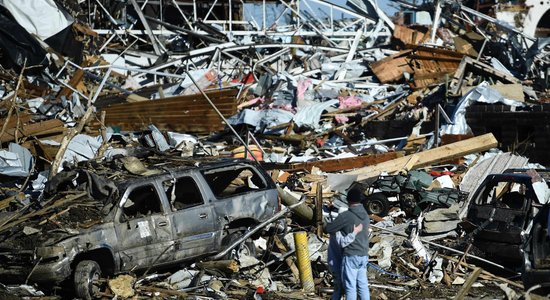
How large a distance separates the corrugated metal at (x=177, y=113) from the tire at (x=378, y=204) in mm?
6355

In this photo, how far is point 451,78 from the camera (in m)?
21.8

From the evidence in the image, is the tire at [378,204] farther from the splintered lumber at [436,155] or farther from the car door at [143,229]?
the car door at [143,229]

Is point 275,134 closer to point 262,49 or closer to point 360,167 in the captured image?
point 360,167

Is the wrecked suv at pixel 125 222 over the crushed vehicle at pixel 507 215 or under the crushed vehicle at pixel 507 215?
over

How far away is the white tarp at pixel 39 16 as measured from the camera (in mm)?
22891

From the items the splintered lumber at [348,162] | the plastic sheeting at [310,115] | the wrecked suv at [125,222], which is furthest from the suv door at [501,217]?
the plastic sheeting at [310,115]

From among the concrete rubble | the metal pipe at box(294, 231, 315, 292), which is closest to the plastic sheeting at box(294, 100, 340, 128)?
the concrete rubble

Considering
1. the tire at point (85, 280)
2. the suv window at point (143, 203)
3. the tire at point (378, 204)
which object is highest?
the suv window at point (143, 203)

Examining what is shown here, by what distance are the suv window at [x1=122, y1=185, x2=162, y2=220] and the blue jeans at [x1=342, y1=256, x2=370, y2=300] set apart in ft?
10.2

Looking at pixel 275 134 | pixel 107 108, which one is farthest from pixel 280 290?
pixel 107 108

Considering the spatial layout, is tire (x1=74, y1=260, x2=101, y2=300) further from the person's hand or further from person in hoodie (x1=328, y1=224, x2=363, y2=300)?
the person's hand

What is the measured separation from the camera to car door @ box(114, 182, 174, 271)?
10.4 m

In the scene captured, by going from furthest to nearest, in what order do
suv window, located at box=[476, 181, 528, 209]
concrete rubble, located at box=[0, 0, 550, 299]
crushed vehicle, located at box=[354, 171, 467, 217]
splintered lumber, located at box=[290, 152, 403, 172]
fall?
splintered lumber, located at box=[290, 152, 403, 172] < crushed vehicle, located at box=[354, 171, 467, 217] < suv window, located at box=[476, 181, 528, 209] < concrete rubble, located at box=[0, 0, 550, 299]

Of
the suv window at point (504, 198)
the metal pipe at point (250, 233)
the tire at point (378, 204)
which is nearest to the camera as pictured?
the metal pipe at point (250, 233)
